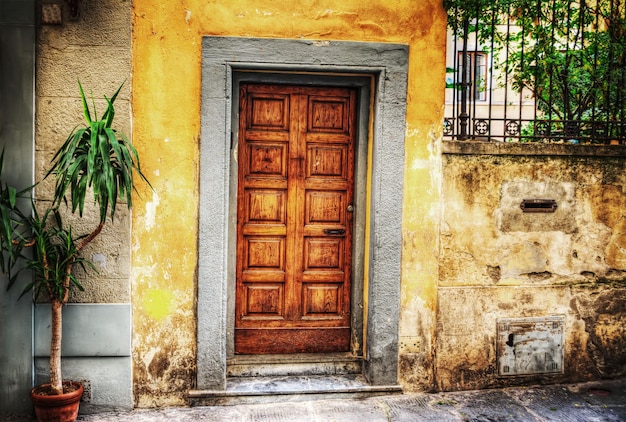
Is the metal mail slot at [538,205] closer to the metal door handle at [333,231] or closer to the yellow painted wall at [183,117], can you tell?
the yellow painted wall at [183,117]

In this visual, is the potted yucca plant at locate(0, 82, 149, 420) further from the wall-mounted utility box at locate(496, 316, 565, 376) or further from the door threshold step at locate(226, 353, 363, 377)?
the wall-mounted utility box at locate(496, 316, 565, 376)

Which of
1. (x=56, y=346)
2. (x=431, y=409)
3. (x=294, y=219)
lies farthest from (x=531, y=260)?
(x=56, y=346)

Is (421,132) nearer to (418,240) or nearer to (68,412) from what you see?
(418,240)

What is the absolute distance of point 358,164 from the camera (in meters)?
4.78

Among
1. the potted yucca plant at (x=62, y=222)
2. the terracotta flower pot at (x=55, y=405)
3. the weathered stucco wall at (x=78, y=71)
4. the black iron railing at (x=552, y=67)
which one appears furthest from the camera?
the black iron railing at (x=552, y=67)

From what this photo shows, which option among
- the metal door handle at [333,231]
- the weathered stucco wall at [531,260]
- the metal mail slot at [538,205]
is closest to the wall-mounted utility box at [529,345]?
the weathered stucco wall at [531,260]

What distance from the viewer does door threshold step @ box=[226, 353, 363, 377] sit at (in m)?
4.73

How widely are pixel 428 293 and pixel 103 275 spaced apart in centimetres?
276

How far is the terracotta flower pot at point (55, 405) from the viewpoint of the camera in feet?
12.8

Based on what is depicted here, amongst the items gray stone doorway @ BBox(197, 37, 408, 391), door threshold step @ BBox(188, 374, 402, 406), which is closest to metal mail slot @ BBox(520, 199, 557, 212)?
gray stone doorway @ BBox(197, 37, 408, 391)

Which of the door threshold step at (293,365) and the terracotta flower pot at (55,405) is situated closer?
the terracotta flower pot at (55,405)

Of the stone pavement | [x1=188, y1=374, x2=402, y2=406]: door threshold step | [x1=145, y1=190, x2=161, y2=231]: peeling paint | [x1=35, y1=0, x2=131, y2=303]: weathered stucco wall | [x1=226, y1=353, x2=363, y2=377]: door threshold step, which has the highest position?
[x1=35, y1=0, x2=131, y2=303]: weathered stucco wall

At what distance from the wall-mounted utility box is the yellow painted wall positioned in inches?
49.4

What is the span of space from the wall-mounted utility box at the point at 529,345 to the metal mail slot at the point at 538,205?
992mm
